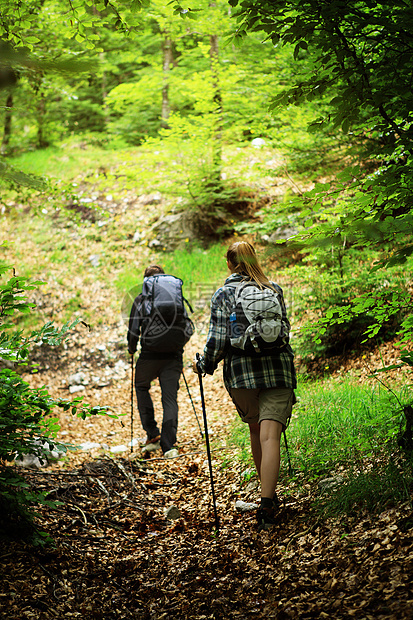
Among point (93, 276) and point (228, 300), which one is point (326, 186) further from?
point (93, 276)

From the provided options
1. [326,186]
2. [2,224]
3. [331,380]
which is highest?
[2,224]

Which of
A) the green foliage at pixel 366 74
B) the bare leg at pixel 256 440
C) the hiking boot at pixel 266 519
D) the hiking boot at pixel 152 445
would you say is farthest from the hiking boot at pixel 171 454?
the green foliage at pixel 366 74

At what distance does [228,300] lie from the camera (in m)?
3.19

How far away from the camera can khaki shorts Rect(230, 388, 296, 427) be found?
3.05 meters

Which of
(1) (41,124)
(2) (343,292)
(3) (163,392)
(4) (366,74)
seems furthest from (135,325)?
(1) (41,124)

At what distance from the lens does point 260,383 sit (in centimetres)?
304

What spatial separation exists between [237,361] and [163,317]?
7.17 feet

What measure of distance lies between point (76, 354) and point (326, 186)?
7.70 metres

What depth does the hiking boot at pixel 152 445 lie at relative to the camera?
17.7 feet

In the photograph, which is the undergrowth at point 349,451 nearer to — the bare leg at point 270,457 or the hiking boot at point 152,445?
the bare leg at point 270,457

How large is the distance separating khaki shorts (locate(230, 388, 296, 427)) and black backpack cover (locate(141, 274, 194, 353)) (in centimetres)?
209

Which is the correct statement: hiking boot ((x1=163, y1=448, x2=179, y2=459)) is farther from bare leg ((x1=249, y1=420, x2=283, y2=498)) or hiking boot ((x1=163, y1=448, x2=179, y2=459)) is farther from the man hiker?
bare leg ((x1=249, y1=420, x2=283, y2=498))

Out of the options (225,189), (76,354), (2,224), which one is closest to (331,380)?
(76,354)

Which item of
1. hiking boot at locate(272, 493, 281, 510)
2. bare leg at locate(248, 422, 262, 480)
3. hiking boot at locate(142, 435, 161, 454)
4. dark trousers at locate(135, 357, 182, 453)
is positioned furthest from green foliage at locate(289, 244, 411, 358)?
hiking boot at locate(272, 493, 281, 510)
